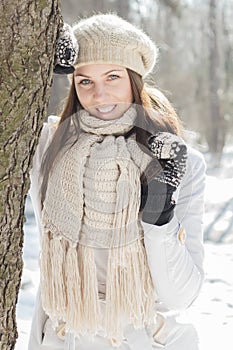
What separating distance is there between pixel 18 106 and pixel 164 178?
1.41 ft

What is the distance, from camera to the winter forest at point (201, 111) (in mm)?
3811

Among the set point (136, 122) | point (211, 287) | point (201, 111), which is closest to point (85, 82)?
point (136, 122)

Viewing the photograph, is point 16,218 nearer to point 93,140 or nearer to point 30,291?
point 93,140

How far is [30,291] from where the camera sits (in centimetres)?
427

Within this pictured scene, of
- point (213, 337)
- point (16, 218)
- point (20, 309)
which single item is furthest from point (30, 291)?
point (16, 218)

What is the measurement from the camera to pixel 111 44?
1785 mm

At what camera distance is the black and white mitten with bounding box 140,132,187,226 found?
157 centimetres

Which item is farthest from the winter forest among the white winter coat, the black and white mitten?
the black and white mitten

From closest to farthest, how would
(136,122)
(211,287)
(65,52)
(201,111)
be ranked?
(65,52), (136,122), (211,287), (201,111)

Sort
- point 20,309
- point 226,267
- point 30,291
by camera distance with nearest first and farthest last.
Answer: point 20,309 < point 30,291 < point 226,267

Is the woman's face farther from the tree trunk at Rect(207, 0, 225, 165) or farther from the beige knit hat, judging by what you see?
the tree trunk at Rect(207, 0, 225, 165)

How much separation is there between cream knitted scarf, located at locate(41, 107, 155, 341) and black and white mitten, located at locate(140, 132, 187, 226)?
0.36ft

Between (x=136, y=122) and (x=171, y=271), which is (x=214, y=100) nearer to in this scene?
(x=136, y=122)

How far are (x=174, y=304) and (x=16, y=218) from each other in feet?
1.90
